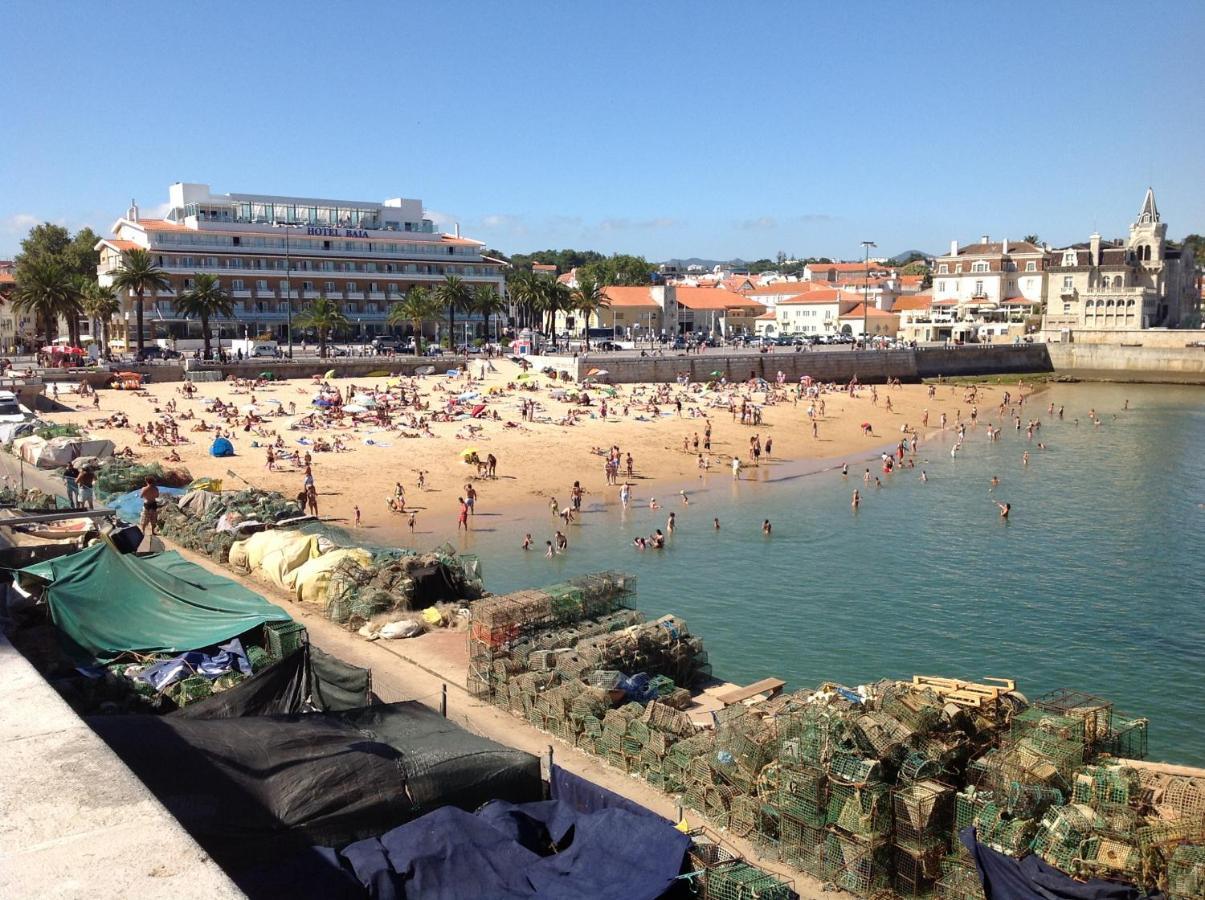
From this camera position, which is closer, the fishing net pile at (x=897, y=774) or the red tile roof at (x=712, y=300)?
the fishing net pile at (x=897, y=774)

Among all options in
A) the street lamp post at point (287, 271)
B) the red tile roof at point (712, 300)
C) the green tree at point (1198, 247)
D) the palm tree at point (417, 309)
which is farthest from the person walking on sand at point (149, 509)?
the green tree at point (1198, 247)

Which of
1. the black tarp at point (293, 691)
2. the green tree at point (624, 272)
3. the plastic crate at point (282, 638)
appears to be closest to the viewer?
the black tarp at point (293, 691)

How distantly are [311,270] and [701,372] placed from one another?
31961 millimetres

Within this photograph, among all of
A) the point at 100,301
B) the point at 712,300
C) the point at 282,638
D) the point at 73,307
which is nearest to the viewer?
the point at 282,638

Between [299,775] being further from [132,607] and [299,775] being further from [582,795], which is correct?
[132,607]

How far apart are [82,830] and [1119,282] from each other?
97977 mm

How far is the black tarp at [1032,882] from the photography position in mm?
8812

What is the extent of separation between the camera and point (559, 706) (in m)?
13.4

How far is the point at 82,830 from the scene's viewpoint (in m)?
4.80

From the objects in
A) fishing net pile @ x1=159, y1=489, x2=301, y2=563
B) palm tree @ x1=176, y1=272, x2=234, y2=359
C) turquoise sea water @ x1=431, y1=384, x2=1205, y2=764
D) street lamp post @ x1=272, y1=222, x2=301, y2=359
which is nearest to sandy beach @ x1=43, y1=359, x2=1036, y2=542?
turquoise sea water @ x1=431, y1=384, x2=1205, y2=764

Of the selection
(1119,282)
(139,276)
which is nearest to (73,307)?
(139,276)

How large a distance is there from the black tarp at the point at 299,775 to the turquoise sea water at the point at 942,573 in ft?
27.8

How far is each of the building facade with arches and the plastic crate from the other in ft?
285

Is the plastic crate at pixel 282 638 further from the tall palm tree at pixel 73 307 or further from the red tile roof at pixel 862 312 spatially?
the red tile roof at pixel 862 312
